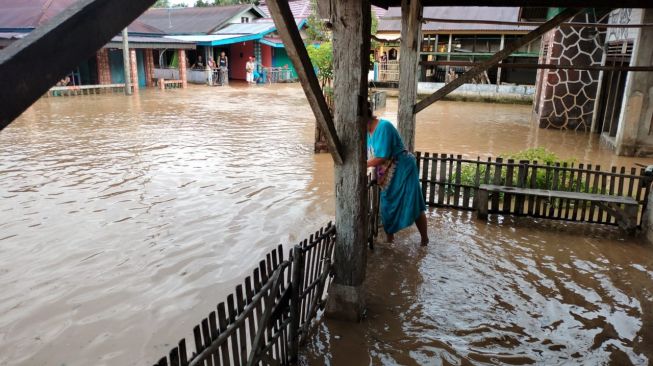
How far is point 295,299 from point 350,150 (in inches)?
44.8

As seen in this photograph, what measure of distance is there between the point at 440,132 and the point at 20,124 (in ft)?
38.0

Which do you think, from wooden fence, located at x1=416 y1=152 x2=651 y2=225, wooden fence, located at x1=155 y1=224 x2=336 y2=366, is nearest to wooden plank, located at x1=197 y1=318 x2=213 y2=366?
wooden fence, located at x1=155 y1=224 x2=336 y2=366

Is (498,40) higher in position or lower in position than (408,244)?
higher

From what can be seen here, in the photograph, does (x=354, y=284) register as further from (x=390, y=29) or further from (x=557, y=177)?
(x=390, y=29)

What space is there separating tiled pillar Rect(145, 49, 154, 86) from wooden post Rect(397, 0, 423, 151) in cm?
2198

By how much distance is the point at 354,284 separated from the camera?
3760 mm

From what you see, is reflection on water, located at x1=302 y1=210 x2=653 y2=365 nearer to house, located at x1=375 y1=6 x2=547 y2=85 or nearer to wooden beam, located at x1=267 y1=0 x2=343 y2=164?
wooden beam, located at x1=267 y1=0 x2=343 y2=164

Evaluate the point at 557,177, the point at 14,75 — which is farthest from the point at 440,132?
the point at 14,75

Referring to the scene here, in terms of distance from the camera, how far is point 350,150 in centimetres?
345

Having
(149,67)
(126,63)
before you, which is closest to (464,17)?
(126,63)

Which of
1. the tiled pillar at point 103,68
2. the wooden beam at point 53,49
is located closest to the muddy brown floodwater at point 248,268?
the wooden beam at point 53,49

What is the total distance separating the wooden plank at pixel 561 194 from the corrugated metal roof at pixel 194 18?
2483cm

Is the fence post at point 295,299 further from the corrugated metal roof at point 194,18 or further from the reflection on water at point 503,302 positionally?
the corrugated metal roof at point 194,18

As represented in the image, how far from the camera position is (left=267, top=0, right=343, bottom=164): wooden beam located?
90.4 inches
